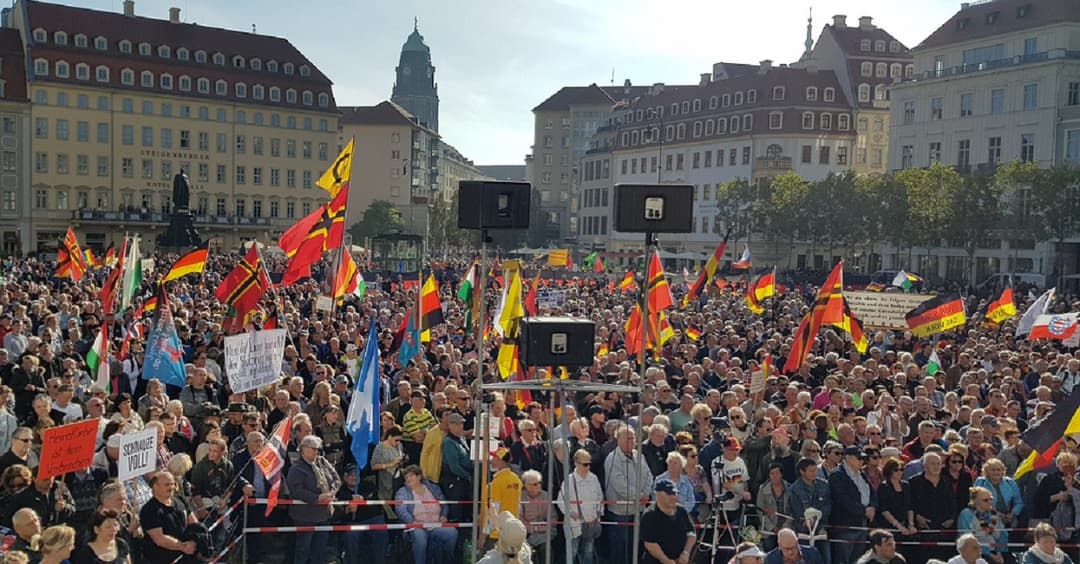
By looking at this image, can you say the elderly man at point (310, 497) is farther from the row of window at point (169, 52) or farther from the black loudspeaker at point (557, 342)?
the row of window at point (169, 52)

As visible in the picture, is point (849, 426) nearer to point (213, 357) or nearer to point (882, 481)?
point (882, 481)

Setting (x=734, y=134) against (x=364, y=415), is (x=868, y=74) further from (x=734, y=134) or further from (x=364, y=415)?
(x=364, y=415)

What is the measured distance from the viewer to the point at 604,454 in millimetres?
10648

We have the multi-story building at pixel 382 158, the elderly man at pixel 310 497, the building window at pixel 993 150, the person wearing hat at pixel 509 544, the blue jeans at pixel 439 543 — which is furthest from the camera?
the multi-story building at pixel 382 158

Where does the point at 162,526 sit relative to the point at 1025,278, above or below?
below

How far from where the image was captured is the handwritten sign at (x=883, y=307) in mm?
23141

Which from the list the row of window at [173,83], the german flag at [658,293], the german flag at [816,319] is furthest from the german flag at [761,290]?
the row of window at [173,83]

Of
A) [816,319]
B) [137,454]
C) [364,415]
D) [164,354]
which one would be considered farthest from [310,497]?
[816,319]

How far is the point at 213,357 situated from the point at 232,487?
6.22 metres

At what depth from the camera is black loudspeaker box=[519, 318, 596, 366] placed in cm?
737

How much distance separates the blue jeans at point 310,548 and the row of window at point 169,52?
8141 centimetres

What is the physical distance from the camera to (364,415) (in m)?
10.5

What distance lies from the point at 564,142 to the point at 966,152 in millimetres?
69486

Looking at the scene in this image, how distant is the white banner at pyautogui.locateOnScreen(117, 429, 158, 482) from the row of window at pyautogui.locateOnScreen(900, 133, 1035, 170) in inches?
2376
